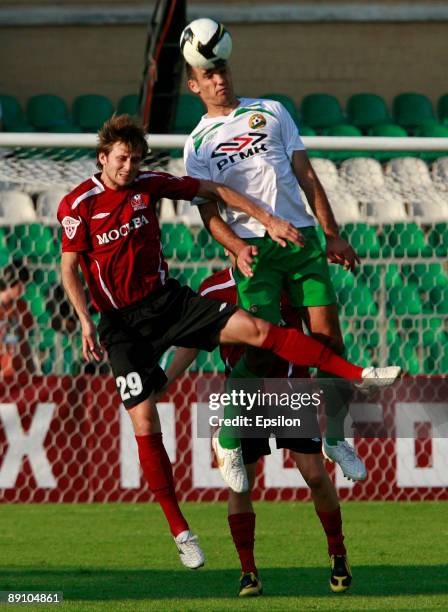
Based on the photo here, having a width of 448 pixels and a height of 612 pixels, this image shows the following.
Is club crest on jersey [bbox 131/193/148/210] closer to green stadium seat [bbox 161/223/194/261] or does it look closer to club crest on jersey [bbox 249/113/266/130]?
club crest on jersey [bbox 249/113/266/130]

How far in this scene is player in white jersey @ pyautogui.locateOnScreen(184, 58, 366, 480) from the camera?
19.0ft

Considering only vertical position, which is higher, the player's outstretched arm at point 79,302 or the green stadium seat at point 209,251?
the green stadium seat at point 209,251

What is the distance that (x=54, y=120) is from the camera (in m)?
14.3

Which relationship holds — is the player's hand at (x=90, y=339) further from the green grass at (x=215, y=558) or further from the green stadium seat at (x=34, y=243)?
the green stadium seat at (x=34, y=243)

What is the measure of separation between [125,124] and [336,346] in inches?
53.8

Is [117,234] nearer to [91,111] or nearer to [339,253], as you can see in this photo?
[339,253]

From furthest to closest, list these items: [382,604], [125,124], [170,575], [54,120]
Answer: [54,120] < [170,575] < [125,124] < [382,604]

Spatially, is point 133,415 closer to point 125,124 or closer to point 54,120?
point 125,124

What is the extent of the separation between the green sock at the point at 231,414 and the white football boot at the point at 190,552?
46 centimetres

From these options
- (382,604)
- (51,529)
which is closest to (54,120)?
(51,529)

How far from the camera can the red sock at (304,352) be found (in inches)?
219

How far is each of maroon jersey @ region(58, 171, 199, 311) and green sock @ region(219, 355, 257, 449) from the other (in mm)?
533

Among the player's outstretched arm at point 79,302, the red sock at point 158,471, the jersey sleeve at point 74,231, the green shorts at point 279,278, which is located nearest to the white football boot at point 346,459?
the green shorts at point 279,278

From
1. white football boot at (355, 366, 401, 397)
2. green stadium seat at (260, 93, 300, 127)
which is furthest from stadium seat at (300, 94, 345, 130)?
white football boot at (355, 366, 401, 397)
